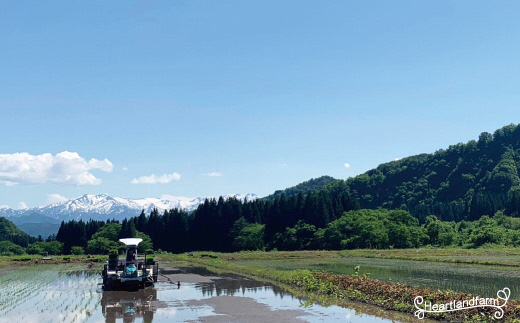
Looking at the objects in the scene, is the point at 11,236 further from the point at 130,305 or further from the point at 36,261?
the point at 130,305

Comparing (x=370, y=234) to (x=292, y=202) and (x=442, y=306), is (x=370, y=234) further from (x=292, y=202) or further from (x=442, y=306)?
(x=442, y=306)

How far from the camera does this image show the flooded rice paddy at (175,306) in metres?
21.6

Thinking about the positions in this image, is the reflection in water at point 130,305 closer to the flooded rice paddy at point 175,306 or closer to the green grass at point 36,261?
the flooded rice paddy at point 175,306

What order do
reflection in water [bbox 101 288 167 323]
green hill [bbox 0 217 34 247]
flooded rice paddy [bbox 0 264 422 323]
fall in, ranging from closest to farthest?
flooded rice paddy [bbox 0 264 422 323]
reflection in water [bbox 101 288 167 323]
green hill [bbox 0 217 34 247]

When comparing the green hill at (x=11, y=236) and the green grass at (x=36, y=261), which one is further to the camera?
the green hill at (x=11, y=236)

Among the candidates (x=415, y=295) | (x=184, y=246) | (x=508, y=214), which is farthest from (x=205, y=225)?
(x=415, y=295)

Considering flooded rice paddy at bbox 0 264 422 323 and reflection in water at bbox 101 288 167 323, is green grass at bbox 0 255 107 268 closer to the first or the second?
flooded rice paddy at bbox 0 264 422 323

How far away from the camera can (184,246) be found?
118m

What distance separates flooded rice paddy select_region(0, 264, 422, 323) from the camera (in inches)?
851

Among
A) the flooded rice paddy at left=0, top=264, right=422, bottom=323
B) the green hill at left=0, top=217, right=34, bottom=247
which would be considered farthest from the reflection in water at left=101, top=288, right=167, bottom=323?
the green hill at left=0, top=217, right=34, bottom=247

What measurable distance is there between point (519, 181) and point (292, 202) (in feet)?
399

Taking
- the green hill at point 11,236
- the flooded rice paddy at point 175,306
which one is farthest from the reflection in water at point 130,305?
the green hill at point 11,236

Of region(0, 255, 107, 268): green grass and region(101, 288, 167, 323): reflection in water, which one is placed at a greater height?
region(0, 255, 107, 268): green grass

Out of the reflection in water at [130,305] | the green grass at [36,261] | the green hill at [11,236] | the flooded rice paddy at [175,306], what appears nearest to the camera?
the flooded rice paddy at [175,306]
